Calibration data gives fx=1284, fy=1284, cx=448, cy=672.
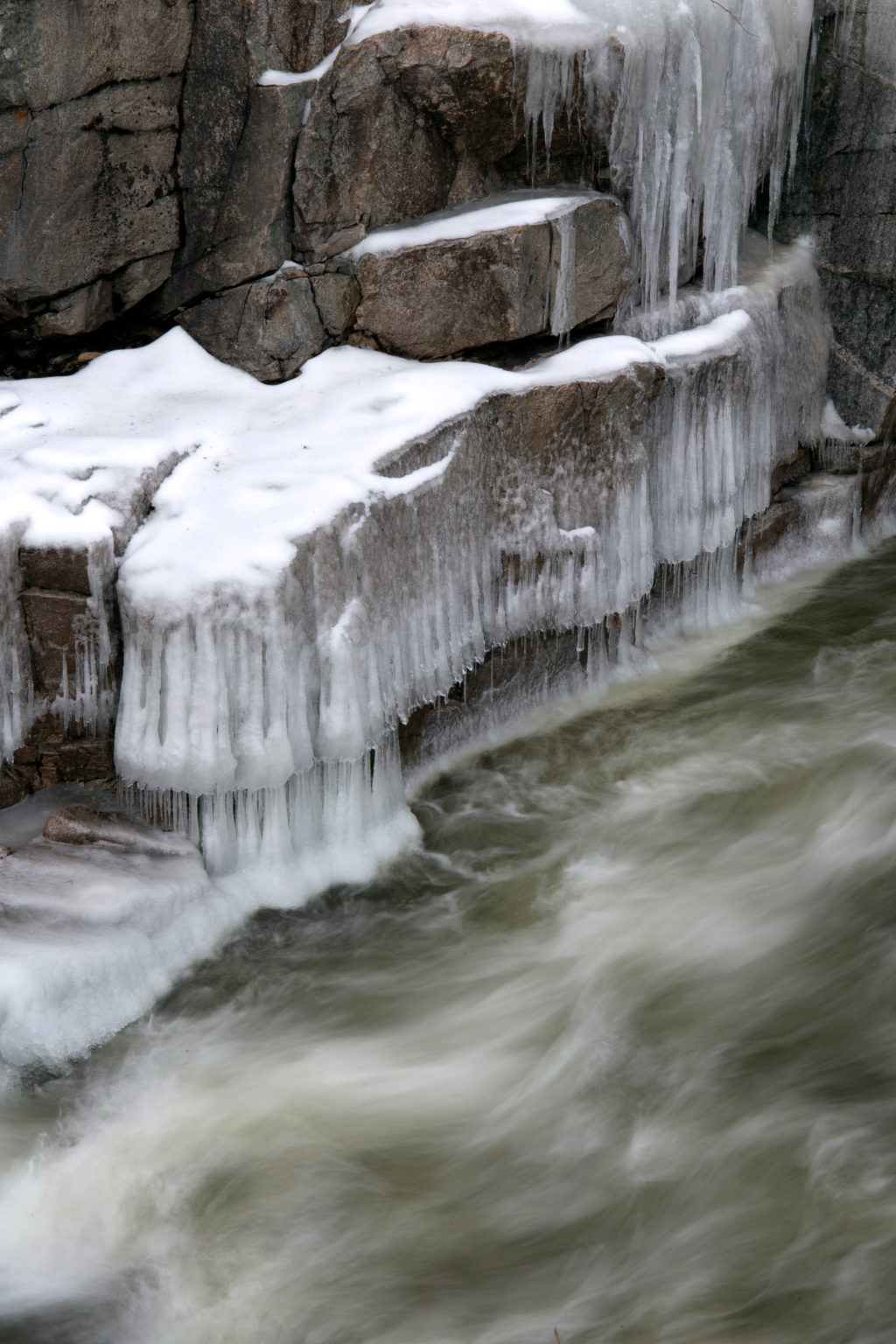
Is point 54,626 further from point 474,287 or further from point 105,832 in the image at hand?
point 474,287

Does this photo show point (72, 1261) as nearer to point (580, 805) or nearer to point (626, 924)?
point (626, 924)

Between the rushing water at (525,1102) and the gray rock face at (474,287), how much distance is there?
1982 millimetres

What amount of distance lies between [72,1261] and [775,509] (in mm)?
5232

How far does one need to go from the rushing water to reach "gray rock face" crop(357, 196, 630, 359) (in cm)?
198

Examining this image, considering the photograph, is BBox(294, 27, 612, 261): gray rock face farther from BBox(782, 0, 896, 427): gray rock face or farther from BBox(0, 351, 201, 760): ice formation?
BBox(782, 0, 896, 427): gray rock face

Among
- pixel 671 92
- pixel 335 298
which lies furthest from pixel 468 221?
pixel 671 92

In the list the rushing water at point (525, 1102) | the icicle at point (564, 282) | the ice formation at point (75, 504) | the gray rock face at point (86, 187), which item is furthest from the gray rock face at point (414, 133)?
the rushing water at point (525, 1102)

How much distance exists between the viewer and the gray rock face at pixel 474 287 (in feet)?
18.1

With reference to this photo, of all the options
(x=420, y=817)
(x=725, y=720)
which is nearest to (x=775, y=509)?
(x=725, y=720)

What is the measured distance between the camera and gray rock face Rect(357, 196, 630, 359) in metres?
5.52

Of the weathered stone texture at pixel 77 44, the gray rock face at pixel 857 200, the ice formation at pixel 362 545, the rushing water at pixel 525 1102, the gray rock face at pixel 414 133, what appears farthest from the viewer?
the gray rock face at pixel 857 200

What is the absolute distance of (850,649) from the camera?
6.48 metres

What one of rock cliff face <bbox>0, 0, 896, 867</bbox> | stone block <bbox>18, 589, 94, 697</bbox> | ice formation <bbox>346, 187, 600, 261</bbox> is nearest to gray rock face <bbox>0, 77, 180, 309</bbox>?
rock cliff face <bbox>0, 0, 896, 867</bbox>

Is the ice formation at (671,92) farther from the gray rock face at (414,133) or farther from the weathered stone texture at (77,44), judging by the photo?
the weathered stone texture at (77,44)
